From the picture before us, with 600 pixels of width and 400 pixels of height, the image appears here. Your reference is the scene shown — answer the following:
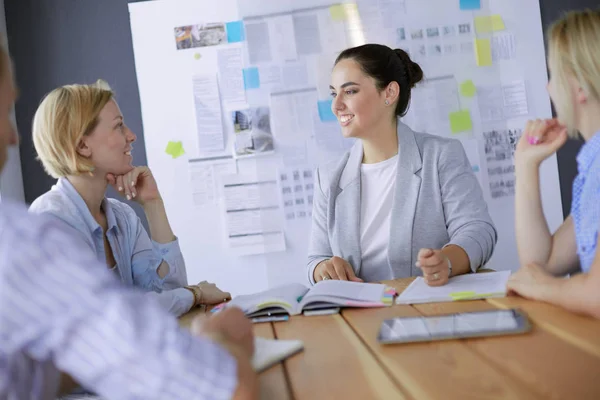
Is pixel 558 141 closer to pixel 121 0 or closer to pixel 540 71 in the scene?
pixel 540 71

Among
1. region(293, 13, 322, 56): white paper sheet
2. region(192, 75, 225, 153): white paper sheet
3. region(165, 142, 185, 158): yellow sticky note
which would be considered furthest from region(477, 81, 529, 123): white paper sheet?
region(165, 142, 185, 158): yellow sticky note

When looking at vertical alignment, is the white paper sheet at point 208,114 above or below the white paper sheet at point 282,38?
below

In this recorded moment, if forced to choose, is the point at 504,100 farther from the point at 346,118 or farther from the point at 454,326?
the point at 454,326

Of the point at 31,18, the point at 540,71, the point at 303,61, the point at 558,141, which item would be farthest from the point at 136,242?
the point at 540,71

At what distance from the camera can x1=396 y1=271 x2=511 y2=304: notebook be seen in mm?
1577

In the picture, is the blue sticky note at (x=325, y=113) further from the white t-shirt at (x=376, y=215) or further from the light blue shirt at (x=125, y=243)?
the light blue shirt at (x=125, y=243)

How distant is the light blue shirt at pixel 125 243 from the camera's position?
1884mm

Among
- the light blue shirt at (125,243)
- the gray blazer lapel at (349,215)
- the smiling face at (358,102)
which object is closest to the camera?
the light blue shirt at (125,243)

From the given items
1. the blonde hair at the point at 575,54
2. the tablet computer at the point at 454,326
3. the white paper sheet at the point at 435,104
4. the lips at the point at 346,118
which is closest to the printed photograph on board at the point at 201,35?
the white paper sheet at the point at 435,104

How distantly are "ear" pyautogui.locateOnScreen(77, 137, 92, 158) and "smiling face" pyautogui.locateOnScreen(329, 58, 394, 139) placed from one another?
952mm

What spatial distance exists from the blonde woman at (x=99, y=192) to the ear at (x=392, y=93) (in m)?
0.97

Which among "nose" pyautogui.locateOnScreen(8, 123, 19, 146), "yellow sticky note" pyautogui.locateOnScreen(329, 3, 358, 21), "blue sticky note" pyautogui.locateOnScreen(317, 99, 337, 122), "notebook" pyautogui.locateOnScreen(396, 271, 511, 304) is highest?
"yellow sticky note" pyautogui.locateOnScreen(329, 3, 358, 21)

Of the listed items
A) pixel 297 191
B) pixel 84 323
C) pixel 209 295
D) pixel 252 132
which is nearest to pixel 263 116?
pixel 252 132

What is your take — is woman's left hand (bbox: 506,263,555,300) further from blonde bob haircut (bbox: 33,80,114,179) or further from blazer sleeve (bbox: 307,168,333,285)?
blonde bob haircut (bbox: 33,80,114,179)
